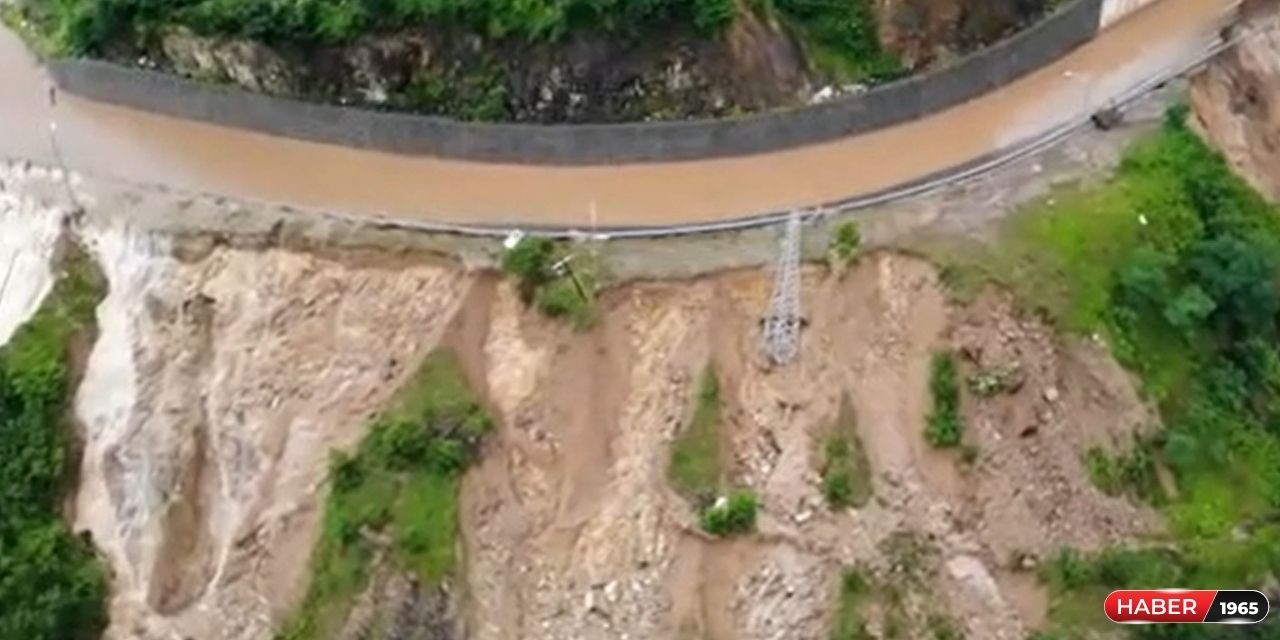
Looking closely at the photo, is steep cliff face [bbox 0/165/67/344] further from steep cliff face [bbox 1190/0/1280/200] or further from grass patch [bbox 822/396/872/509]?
steep cliff face [bbox 1190/0/1280/200]

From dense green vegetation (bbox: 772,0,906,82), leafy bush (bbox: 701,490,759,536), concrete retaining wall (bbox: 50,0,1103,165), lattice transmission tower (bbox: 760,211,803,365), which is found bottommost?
leafy bush (bbox: 701,490,759,536)

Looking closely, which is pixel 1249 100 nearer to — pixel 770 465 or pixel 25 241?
pixel 770 465

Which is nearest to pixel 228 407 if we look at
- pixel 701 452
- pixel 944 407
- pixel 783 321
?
pixel 701 452

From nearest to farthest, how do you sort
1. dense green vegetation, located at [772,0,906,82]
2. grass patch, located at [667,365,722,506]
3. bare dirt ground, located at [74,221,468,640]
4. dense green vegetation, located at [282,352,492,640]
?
dense green vegetation, located at [282,352,492,640]
grass patch, located at [667,365,722,506]
bare dirt ground, located at [74,221,468,640]
dense green vegetation, located at [772,0,906,82]

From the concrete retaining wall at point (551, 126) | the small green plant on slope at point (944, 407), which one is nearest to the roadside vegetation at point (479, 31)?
the concrete retaining wall at point (551, 126)

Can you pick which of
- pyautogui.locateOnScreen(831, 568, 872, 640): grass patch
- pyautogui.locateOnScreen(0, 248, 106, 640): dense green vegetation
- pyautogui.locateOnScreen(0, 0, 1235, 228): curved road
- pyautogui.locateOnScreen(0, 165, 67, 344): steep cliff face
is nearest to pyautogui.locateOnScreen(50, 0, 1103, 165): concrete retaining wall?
pyautogui.locateOnScreen(0, 0, 1235, 228): curved road

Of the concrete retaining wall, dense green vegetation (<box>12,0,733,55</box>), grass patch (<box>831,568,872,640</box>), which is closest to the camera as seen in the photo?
grass patch (<box>831,568,872,640</box>)

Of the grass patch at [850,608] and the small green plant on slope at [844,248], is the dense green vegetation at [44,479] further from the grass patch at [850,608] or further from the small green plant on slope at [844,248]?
the small green plant on slope at [844,248]
